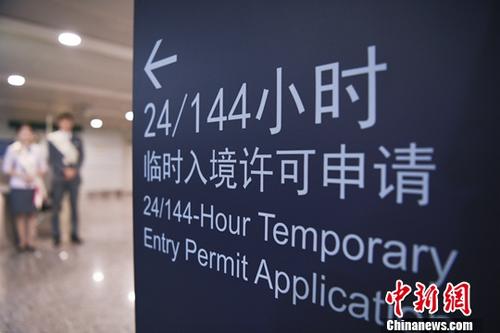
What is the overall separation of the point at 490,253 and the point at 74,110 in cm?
958

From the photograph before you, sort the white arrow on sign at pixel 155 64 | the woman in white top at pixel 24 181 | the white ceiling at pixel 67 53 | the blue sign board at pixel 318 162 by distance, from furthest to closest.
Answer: the woman in white top at pixel 24 181, the white ceiling at pixel 67 53, the white arrow on sign at pixel 155 64, the blue sign board at pixel 318 162

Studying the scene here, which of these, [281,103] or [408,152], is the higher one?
[281,103]

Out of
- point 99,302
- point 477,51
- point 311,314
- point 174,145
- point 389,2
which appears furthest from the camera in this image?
point 99,302

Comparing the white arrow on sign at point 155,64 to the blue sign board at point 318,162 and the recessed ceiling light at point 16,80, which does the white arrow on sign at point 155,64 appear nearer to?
the blue sign board at point 318,162

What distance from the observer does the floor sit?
218 cm

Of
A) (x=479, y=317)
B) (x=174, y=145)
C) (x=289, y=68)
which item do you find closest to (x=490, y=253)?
(x=479, y=317)

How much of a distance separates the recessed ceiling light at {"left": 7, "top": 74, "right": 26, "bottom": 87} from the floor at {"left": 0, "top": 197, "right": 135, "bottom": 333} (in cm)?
272

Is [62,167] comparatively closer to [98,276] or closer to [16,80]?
[98,276]

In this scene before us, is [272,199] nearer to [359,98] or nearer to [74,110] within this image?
[359,98]

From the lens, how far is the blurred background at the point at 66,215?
2.35m

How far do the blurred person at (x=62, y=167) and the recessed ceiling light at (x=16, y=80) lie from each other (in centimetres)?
183

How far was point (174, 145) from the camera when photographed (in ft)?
4.35
